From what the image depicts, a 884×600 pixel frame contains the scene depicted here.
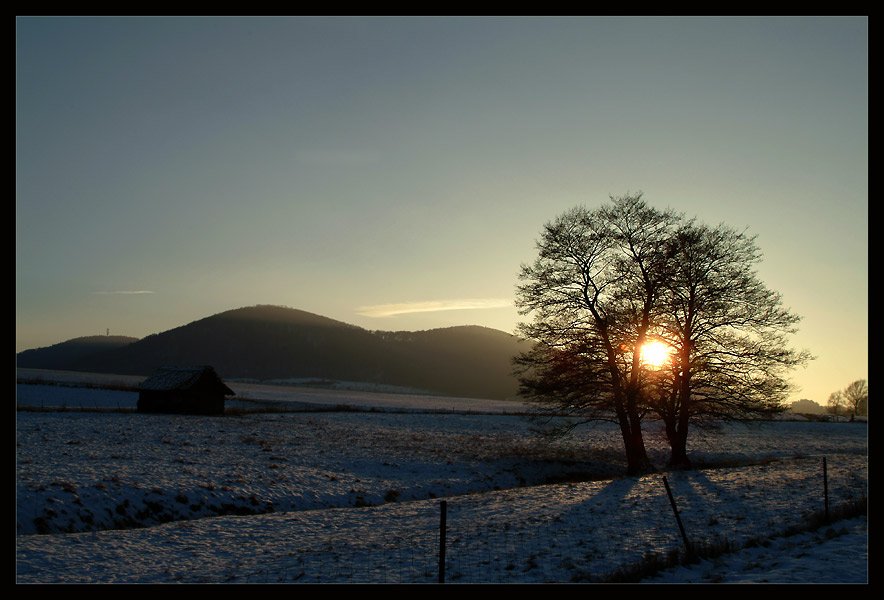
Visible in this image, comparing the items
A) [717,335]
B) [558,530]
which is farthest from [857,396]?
[558,530]

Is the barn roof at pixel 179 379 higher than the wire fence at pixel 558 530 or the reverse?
higher

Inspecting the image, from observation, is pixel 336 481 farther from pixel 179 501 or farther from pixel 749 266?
pixel 749 266

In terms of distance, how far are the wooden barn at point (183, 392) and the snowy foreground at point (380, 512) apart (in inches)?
591

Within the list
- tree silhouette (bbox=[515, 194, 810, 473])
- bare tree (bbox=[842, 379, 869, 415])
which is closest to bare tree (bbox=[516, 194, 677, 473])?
tree silhouette (bbox=[515, 194, 810, 473])

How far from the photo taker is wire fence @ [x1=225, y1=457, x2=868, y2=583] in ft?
36.5

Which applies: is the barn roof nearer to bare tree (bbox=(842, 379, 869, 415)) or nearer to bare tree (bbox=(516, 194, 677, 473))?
bare tree (bbox=(516, 194, 677, 473))

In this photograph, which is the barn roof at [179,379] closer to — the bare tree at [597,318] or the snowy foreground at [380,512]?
the snowy foreground at [380,512]

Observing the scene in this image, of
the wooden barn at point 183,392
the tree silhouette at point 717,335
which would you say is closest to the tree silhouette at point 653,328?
the tree silhouette at point 717,335

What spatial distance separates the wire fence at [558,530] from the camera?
11.1 metres

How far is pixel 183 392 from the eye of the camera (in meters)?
50.1

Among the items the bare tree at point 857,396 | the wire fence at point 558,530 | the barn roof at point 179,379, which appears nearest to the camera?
the wire fence at point 558,530

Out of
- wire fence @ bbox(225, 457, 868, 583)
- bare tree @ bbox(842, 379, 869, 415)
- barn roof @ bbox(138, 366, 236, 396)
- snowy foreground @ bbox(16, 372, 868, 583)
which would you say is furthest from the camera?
bare tree @ bbox(842, 379, 869, 415)

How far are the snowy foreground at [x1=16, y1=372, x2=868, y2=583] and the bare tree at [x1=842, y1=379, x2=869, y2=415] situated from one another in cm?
9564
